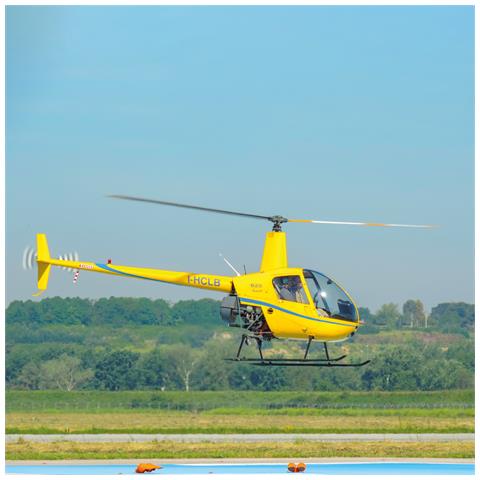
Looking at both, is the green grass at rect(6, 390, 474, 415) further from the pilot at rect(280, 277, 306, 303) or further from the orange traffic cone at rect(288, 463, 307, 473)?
the pilot at rect(280, 277, 306, 303)

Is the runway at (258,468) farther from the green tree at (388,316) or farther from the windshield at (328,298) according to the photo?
the green tree at (388,316)

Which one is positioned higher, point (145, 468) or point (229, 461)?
point (145, 468)

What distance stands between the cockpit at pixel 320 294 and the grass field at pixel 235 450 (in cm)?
1079

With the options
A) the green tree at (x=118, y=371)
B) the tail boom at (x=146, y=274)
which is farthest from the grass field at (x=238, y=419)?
the tail boom at (x=146, y=274)

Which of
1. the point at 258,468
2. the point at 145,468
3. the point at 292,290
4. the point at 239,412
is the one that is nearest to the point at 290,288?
the point at 292,290

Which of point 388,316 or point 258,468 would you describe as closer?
point 258,468

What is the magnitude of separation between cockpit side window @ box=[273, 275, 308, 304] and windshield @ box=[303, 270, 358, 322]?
222 mm

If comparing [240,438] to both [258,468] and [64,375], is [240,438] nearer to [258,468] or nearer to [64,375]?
[258,468]

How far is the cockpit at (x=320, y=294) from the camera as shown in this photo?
30.2m

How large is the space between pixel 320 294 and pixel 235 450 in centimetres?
1291

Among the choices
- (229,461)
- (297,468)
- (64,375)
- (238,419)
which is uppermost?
(297,468)

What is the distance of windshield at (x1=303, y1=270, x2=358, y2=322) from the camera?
1190 inches

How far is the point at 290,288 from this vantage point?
30438 millimetres

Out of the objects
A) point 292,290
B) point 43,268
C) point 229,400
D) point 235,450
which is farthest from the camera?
point 229,400
